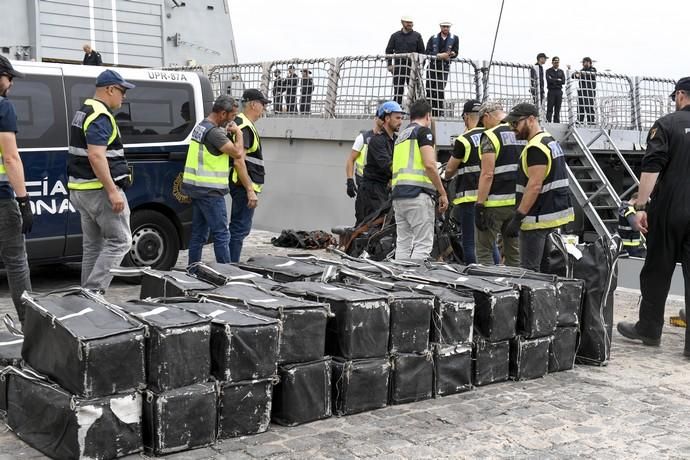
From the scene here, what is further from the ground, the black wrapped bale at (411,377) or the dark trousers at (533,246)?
the dark trousers at (533,246)

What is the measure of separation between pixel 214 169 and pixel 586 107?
8531 millimetres

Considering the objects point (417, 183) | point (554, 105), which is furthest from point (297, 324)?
point (554, 105)

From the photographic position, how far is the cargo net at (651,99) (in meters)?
15.1

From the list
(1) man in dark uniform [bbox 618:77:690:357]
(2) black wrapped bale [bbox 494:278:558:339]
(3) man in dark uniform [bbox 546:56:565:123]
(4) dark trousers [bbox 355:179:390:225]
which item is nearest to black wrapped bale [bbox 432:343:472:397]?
(2) black wrapped bale [bbox 494:278:558:339]

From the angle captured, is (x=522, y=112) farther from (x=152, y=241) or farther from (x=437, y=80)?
(x=437, y=80)

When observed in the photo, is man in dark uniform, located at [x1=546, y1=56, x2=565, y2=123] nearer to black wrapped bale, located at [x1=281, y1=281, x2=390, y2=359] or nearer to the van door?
the van door

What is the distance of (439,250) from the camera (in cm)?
930

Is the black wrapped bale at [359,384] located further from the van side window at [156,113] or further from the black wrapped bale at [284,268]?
the van side window at [156,113]

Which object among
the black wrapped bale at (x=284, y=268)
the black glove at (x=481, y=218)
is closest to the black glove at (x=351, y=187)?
the black glove at (x=481, y=218)

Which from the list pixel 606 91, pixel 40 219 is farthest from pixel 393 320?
pixel 606 91

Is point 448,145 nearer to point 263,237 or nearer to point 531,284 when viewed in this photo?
point 263,237

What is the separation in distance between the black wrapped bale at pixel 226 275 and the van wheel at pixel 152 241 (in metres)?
2.97

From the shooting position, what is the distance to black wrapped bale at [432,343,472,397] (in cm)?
509

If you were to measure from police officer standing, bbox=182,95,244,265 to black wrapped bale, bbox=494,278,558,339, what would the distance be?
3134mm
